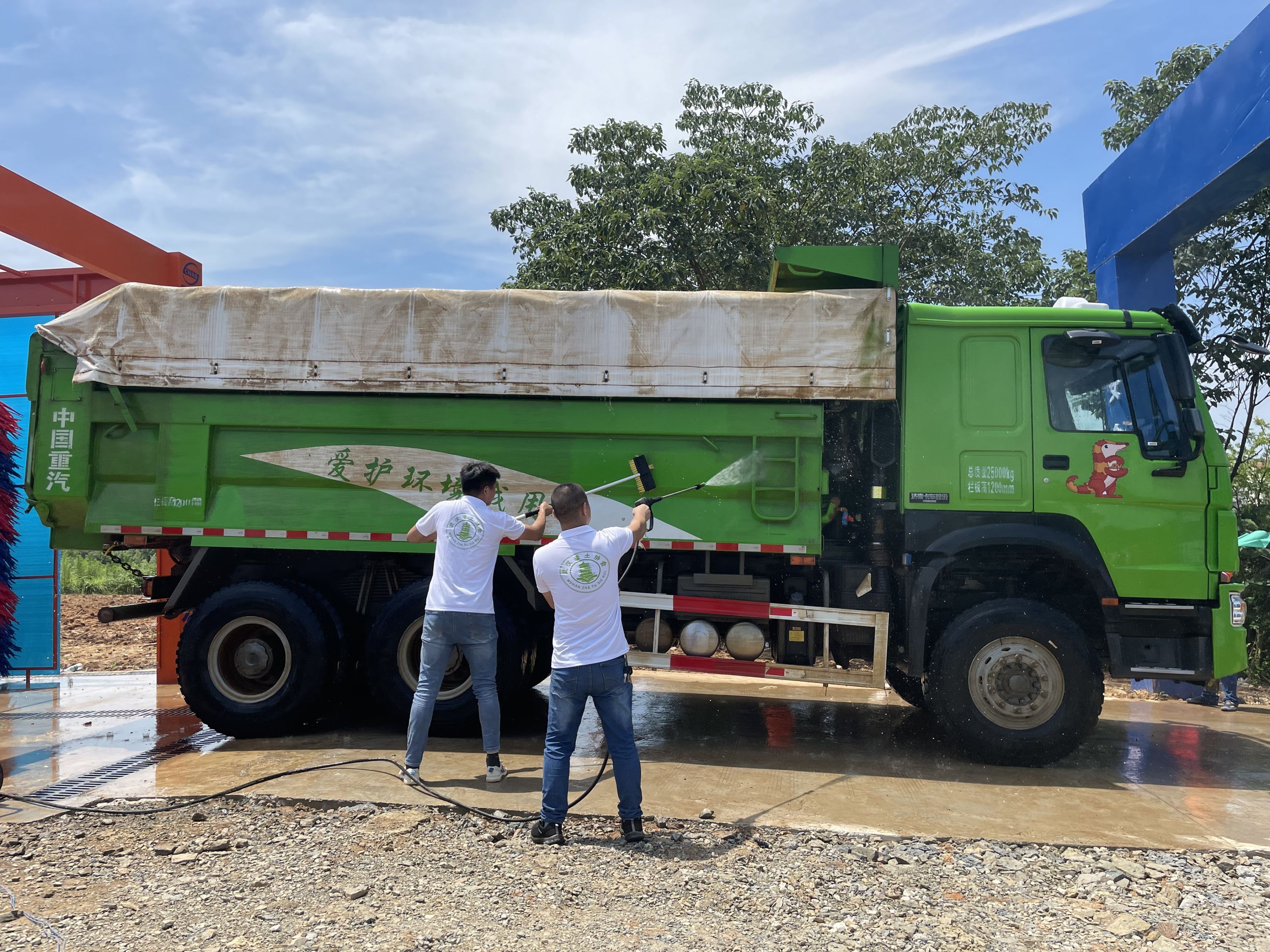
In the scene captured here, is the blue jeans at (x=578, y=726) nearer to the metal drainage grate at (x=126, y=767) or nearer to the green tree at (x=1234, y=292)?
the metal drainage grate at (x=126, y=767)

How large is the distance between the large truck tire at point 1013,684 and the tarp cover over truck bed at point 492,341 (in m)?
1.67

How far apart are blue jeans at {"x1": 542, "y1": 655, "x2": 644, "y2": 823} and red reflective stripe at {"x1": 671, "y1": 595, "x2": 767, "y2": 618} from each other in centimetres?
185

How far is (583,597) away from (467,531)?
111cm

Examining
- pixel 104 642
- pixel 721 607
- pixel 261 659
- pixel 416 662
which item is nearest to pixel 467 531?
pixel 416 662

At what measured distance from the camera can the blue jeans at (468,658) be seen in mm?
4945

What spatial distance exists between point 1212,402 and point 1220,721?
4266 mm

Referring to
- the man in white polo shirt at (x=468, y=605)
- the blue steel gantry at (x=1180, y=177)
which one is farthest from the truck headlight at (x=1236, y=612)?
the man in white polo shirt at (x=468, y=605)

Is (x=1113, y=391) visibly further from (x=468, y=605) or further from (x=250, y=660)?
(x=250, y=660)

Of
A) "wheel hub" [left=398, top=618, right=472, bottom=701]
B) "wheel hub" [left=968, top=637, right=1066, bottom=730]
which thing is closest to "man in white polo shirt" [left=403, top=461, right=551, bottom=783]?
"wheel hub" [left=398, top=618, right=472, bottom=701]

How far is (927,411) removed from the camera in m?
5.86

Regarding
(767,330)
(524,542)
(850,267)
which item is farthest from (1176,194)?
(524,542)

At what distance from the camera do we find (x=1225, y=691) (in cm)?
834

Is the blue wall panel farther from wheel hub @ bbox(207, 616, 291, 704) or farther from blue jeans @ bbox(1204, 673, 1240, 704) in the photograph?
blue jeans @ bbox(1204, 673, 1240, 704)

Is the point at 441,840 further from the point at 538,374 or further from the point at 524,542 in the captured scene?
the point at 538,374
